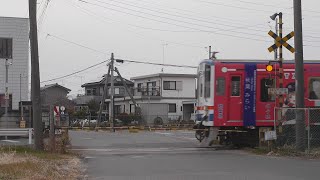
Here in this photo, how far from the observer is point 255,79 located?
2156 centimetres

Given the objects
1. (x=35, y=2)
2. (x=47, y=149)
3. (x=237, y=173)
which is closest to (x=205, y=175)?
(x=237, y=173)

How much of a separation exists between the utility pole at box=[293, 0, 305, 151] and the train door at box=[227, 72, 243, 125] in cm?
311

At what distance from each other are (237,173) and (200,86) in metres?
10.2

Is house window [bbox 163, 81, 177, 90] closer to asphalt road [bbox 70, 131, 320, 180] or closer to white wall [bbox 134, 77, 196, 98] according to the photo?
white wall [bbox 134, 77, 196, 98]

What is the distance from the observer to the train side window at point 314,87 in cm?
2195

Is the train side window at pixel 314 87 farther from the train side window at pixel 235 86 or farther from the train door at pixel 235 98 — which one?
the train side window at pixel 235 86

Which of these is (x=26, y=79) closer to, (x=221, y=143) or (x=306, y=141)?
(x=221, y=143)

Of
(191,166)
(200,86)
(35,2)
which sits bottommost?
(191,166)

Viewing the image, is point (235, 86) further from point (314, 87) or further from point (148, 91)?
point (148, 91)

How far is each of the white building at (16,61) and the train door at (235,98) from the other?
2200cm

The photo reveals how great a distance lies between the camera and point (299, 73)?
1877cm

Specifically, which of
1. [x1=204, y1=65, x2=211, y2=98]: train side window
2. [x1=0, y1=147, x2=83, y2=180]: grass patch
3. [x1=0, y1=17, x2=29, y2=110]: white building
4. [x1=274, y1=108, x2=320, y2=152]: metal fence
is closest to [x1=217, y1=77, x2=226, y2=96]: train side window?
[x1=204, y1=65, x2=211, y2=98]: train side window

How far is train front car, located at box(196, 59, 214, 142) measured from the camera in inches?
852

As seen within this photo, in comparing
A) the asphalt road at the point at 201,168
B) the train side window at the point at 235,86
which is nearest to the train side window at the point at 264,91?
the train side window at the point at 235,86
